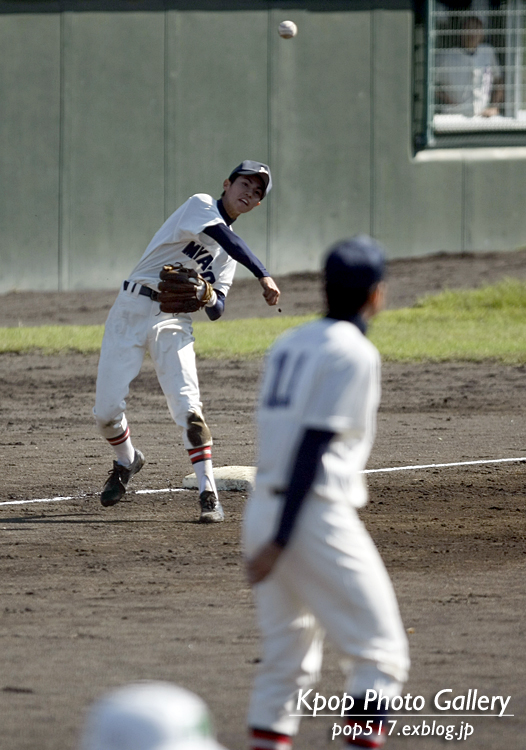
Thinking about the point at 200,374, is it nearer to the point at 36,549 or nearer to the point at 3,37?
the point at 36,549

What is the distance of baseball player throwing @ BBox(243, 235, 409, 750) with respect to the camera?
3008 millimetres

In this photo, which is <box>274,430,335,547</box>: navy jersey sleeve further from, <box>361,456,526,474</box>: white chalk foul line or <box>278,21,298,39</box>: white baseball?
<box>278,21,298,39</box>: white baseball

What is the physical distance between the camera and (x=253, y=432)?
10.5m

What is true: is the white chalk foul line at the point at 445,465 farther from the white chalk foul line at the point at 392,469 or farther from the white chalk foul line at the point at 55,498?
the white chalk foul line at the point at 55,498

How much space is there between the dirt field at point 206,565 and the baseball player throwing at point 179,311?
1.91ft

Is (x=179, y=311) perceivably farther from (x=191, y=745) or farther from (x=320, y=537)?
(x=191, y=745)

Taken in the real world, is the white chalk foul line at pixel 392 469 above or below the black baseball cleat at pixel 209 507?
below

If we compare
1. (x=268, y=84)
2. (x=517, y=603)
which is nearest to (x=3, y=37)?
(x=268, y=84)

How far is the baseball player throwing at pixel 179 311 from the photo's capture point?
6.85 meters

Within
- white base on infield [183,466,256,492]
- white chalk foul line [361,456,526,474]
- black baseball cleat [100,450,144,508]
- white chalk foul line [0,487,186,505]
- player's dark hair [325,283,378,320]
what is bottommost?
white chalk foul line [361,456,526,474]

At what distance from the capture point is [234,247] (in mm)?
6711

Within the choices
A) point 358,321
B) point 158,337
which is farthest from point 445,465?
point 358,321

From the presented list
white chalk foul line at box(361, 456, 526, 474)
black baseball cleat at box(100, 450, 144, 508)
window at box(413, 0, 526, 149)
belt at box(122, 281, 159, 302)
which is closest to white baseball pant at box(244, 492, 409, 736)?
belt at box(122, 281, 159, 302)

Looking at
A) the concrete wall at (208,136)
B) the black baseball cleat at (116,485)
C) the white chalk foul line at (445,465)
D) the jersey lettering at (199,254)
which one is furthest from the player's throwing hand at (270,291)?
the concrete wall at (208,136)
